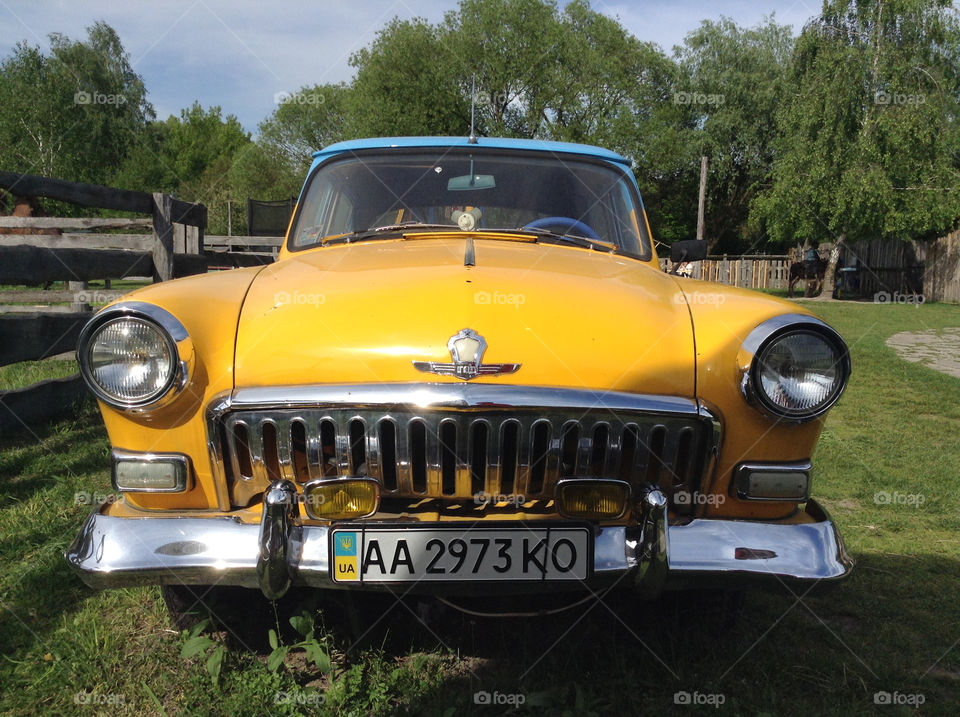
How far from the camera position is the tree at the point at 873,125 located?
2014cm

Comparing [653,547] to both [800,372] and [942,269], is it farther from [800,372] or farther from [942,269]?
[942,269]

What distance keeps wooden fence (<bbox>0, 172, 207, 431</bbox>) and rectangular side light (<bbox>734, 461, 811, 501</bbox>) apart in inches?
155

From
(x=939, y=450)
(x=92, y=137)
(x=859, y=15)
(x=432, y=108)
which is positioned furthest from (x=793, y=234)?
(x=92, y=137)

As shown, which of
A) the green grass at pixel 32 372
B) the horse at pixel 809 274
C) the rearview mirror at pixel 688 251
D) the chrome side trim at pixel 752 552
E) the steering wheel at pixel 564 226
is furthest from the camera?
the horse at pixel 809 274

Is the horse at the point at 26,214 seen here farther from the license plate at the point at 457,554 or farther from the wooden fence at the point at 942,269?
the wooden fence at the point at 942,269

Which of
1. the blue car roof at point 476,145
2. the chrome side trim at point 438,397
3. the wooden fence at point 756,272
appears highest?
the blue car roof at point 476,145

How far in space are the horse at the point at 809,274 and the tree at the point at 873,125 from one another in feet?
5.45

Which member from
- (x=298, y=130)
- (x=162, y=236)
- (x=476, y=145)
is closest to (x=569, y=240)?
(x=476, y=145)


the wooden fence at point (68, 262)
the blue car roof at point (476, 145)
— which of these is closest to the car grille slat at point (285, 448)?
the blue car roof at point (476, 145)

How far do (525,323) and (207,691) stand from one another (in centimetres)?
142

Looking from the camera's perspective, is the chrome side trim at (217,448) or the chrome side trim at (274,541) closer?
the chrome side trim at (274,541)

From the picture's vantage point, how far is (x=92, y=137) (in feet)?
113

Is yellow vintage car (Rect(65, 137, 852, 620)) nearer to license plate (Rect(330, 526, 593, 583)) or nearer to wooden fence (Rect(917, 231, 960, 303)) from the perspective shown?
license plate (Rect(330, 526, 593, 583))

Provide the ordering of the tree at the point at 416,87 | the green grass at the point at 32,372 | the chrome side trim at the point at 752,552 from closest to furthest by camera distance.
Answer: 1. the chrome side trim at the point at 752,552
2. the green grass at the point at 32,372
3. the tree at the point at 416,87
